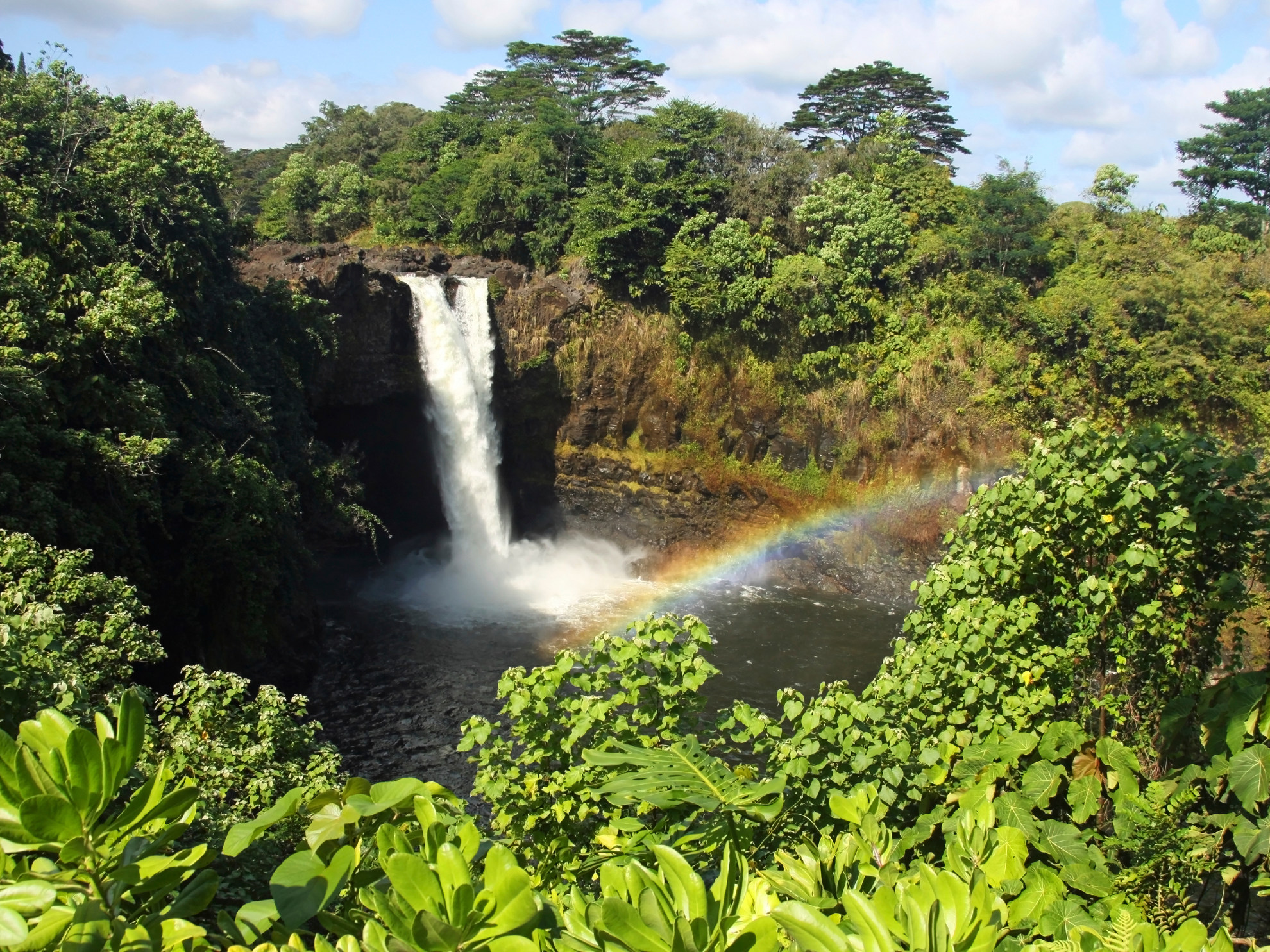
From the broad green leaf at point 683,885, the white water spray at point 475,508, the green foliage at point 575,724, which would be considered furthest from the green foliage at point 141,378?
the broad green leaf at point 683,885

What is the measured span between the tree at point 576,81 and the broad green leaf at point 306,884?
48.7 m

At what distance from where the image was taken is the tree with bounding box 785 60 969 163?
138ft

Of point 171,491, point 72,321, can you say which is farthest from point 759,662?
point 72,321

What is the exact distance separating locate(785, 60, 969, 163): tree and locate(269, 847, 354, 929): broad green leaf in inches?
1723

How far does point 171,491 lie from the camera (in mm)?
15891

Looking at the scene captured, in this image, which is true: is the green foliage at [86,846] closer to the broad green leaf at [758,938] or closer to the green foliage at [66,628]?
the broad green leaf at [758,938]

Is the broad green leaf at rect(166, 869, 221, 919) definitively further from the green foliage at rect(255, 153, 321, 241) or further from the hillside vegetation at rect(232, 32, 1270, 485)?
the green foliage at rect(255, 153, 321, 241)

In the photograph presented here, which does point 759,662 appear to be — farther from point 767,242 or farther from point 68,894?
point 68,894

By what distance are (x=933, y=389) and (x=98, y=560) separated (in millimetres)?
23212

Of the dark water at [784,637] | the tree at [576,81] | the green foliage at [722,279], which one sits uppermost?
the tree at [576,81]

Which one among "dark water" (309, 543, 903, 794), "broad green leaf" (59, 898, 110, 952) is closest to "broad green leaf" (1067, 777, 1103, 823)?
"broad green leaf" (59, 898, 110, 952)

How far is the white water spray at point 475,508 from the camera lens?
27.5m

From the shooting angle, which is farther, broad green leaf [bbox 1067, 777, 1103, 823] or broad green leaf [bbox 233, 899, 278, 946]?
broad green leaf [bbox 1067, 777, 1103, 823]

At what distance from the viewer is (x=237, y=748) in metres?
9.02
